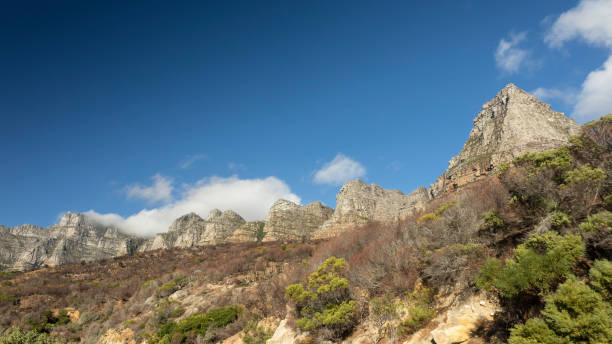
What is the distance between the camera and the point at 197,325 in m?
15.7

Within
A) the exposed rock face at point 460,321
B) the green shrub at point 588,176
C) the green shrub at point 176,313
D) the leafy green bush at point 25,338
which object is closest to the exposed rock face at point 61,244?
the leafy green bush at point 25,338

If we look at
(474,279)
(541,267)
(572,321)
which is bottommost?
(572,321)

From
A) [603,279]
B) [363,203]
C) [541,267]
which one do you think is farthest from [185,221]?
[603,279]

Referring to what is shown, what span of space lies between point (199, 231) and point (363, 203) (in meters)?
56.6

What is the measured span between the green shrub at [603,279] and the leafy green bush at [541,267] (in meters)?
0.50

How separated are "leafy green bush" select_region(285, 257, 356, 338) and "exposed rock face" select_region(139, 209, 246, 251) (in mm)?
65629

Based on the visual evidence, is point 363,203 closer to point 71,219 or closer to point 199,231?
point 199,231

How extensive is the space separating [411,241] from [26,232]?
199331mm

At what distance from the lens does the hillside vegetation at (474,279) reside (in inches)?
192

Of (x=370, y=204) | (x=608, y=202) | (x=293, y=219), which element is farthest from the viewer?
(x=293, y=219)

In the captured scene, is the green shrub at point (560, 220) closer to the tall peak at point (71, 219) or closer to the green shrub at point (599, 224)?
the green shrub at point (599, 224)

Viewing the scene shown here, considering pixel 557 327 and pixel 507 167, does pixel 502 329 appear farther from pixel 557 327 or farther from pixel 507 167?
pixel 507 167

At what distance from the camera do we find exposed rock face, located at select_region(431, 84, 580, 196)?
46344 mm

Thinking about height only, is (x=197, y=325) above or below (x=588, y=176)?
below
